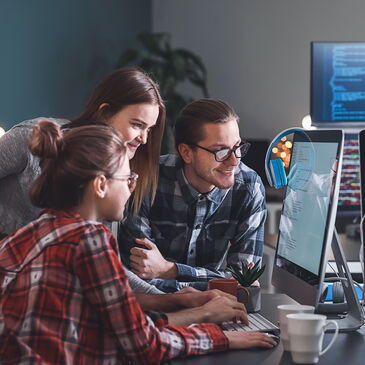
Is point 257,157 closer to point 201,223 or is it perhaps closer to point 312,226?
point 201,223

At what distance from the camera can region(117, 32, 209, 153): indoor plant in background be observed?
5.79 metres

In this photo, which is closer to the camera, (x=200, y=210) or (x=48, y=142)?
(x=48, y=142)

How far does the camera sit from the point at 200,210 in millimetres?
2287

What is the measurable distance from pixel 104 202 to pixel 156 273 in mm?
613

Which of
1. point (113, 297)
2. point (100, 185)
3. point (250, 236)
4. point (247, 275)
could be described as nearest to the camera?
point (113, 297)

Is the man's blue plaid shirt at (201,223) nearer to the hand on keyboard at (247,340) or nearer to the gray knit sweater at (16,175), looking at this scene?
the gray knit sweater at (16,175)

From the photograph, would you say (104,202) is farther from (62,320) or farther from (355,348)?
(355,348)

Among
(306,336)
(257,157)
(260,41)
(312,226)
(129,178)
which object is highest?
(260,41)

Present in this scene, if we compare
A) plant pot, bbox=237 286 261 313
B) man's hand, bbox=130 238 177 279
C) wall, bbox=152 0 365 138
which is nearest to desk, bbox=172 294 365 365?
plant pot, bbox=237 286 261 313

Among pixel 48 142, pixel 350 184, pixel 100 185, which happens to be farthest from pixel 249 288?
pixel 350 184

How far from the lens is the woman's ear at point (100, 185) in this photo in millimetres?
1461

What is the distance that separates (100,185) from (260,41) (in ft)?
16.1

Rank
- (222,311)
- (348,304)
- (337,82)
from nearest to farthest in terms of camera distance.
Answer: (222,311) → (348,304) → (337,82)

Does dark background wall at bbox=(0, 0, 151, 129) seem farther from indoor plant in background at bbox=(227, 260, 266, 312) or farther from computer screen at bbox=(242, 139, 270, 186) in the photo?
indoor plant in background at bbox=(227, 260, 266, 312)
